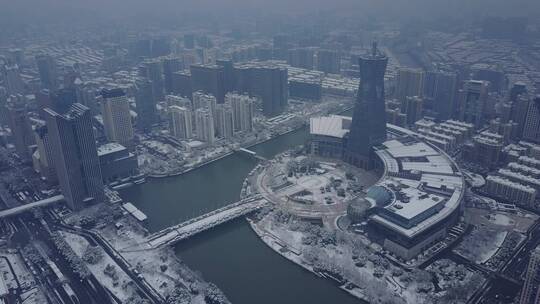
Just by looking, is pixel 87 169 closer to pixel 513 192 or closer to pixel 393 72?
pixel 513 192

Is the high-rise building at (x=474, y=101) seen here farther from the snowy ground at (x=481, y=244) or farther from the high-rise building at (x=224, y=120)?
the high-rise building at (x=224, y=120)

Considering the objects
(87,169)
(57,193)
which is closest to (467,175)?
(87,169)

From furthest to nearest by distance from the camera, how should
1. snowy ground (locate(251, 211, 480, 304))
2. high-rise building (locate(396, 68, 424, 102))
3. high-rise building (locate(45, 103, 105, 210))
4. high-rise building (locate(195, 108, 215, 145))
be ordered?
high-rise building (locate(396, 68, 424, 102)), high-rise building (locate(195, 108, 215, 145)), high-rise building (locate(45, 103, 105, 210)), snowy ground (locate(251, 211, 480, 304))

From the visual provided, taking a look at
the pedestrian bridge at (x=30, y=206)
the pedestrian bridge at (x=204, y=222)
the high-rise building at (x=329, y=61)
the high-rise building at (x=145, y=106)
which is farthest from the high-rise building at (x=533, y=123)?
the pedestrian bridge at (x=30, y=206)

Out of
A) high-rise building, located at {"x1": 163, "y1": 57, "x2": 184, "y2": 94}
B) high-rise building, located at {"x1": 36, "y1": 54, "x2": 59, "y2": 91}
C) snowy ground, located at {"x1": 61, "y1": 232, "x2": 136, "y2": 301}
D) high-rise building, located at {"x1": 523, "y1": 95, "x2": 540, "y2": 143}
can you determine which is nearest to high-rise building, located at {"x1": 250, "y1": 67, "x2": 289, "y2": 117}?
high-rise building, located at {"x1": 163, "y1": 57, "x2": 184, "y2": 94}

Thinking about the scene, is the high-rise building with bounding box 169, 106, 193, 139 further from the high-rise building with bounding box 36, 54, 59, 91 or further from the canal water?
the high-rise building with bounding box 36, 54, 59, 91
